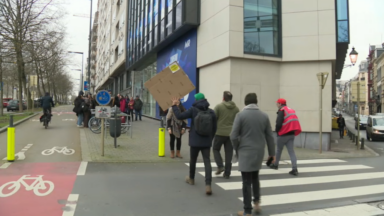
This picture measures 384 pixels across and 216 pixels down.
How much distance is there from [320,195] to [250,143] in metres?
A: 2.37

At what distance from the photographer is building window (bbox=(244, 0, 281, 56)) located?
13086 mm

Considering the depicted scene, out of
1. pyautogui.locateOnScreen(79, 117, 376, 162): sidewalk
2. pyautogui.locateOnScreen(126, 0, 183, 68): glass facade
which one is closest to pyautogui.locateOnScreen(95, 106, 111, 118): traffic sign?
pyautogui.locateOnScreen(79, 117, 376, 162): sidewalk

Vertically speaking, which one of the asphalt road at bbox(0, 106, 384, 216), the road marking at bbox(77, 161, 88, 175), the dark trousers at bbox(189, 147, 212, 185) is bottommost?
the asphalt road at bbox(0, 106, 384, 216)

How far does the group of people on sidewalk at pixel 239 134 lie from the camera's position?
444 cm

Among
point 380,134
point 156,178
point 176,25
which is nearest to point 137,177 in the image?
point 156,178

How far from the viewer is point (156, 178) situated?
670cm

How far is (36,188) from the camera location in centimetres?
561

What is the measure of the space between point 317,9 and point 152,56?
1421 centimetres

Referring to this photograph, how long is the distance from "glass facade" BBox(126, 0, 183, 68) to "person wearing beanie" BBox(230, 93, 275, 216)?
Answer: 41.8 feet

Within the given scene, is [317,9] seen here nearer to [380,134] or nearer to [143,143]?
[143,143]

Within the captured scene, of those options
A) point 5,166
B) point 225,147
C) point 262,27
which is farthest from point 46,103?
point 225,147

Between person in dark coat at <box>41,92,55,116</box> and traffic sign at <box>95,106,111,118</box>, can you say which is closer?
traffic sign at <box>95,106,111,118</box>

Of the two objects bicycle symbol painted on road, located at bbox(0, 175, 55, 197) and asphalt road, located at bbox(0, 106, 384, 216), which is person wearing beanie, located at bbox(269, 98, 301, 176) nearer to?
asphalt road, located at bbox(0, 106, 384, 216)

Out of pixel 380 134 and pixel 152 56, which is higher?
pixel 152 56
